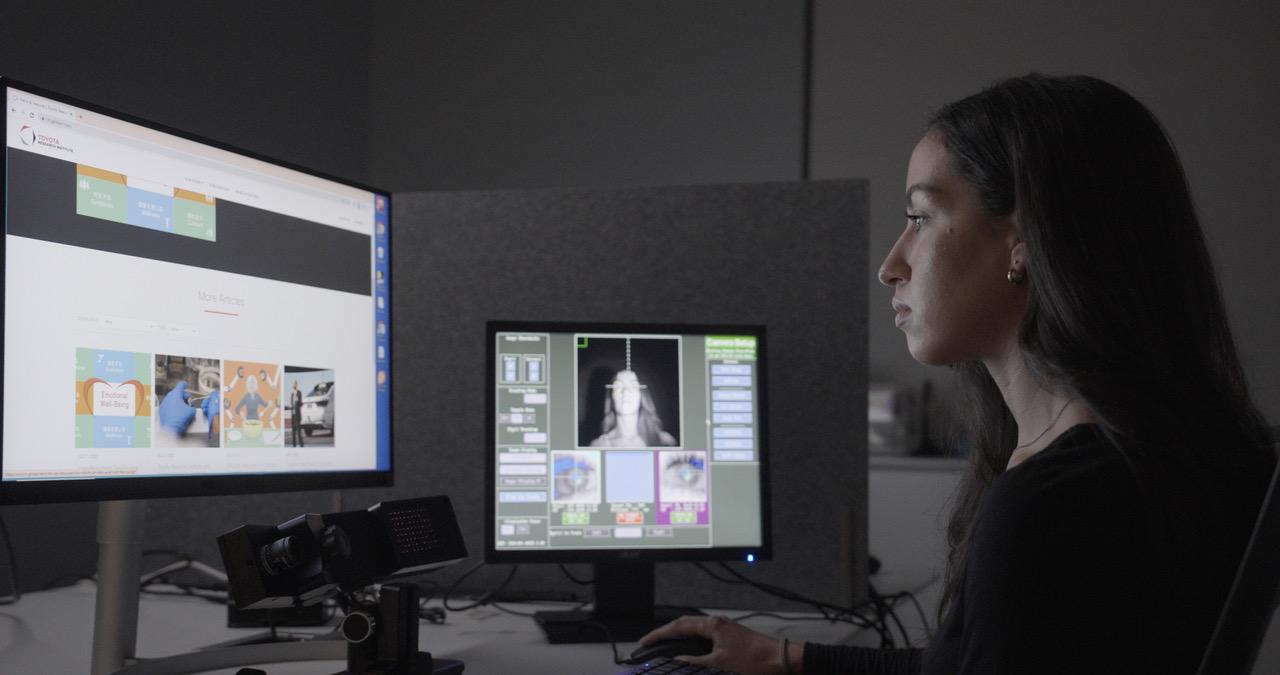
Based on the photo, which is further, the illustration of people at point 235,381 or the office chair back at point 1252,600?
the illustration of people at point 235,381

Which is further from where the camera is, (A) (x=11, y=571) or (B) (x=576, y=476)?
(A) (x=11, y=571)

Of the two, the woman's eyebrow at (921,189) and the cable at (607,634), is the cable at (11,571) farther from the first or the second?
the woman's eyebrow at (921,189)

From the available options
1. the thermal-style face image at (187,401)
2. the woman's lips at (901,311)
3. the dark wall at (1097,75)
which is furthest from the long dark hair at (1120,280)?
the dark wall at (1097,75)

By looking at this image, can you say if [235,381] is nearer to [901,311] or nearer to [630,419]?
[630,419]

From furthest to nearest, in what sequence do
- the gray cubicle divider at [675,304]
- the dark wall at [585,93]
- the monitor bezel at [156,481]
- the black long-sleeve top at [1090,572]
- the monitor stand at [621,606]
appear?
1. the dark wall at [585,93]
2. the gray cubicle divider at [675,304]
3. the monitor stand at [621,606]
4. the monitor bezel at [156,481]
5. the black long-sleeve top at [1090,572]

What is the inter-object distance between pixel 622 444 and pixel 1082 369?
71 centimetres

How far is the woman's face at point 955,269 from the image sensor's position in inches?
31.7

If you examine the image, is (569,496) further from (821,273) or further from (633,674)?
(821,273)

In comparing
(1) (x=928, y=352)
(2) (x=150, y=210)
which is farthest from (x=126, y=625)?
(1) (x=928, y=352)

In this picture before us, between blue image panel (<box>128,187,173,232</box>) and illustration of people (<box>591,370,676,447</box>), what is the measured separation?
0.59 meters

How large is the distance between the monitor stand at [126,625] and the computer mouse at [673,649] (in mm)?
192

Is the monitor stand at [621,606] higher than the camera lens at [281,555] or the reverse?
the reverse

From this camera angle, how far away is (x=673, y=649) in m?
1.04

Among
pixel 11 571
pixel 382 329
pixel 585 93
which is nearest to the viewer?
pixel 382 329
